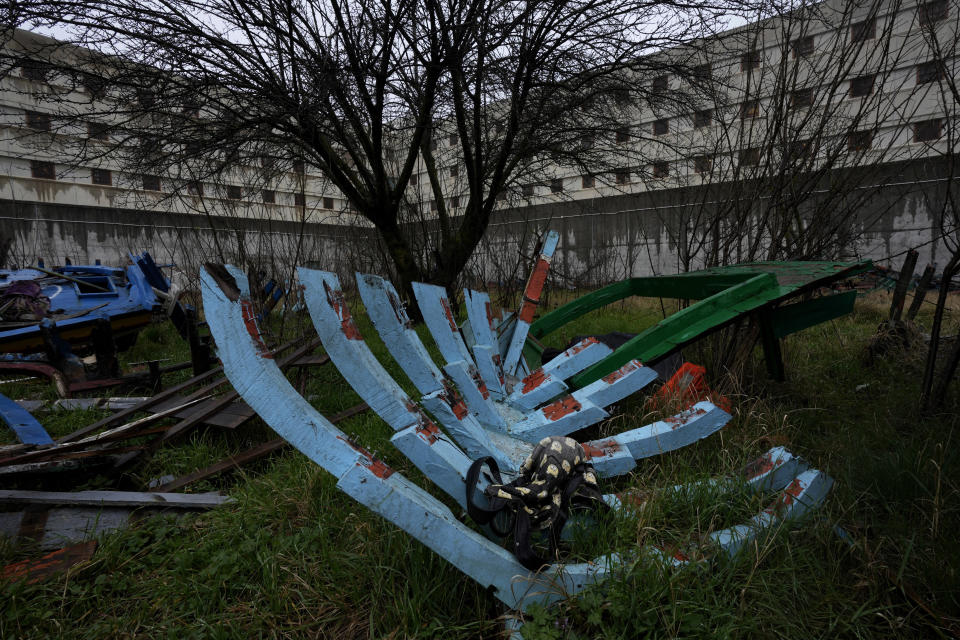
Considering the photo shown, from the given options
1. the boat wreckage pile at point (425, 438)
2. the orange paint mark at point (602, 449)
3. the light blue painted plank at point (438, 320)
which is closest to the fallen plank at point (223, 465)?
the light blue painted plank at point (438, 320)

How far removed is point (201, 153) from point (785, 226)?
515cm

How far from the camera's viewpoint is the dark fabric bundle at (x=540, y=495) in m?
1.23

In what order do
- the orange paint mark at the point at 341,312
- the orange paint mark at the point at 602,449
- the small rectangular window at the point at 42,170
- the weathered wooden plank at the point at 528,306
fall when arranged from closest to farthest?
the orange paint mark at the point at 341,312 → the orange paint mark at the point at 602,449 → the weathered wooden plank at the point at 528,306 → the small rectangular window at the point at 42,170

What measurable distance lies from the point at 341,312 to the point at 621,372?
136 cm

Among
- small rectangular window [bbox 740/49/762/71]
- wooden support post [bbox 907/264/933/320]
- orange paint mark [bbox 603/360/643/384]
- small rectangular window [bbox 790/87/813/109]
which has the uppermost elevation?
small rectangular window [bbox 740/49/762/71]

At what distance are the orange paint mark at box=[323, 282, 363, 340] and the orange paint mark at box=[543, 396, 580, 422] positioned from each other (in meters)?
1.20

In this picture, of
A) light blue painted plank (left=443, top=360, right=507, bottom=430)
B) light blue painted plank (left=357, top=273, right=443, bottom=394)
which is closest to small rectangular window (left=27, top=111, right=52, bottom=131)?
light blue painted plank (left=357, top=273, right=443, bottom=394)

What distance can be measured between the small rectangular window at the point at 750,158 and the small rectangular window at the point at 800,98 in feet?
1.21

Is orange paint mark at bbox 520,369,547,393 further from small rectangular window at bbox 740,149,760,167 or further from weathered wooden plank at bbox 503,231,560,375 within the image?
small rectangular window at bbox 740,149,760,167

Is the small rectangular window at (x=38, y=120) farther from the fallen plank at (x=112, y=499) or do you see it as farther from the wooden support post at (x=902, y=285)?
the wooden support post at (x=902, y=285)

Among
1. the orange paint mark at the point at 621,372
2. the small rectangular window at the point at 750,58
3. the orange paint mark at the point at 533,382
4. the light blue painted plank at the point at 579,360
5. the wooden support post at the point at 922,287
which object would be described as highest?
the small rectangular window at the point at 750,58

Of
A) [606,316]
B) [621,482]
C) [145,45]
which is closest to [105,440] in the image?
[621,482]

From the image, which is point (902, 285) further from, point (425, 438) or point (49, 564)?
point (49, 564)

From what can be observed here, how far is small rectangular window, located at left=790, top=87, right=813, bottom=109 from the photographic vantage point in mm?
2896
